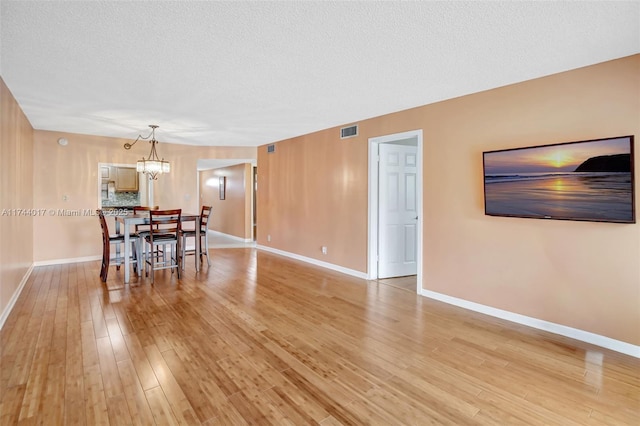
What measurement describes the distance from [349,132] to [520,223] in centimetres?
272

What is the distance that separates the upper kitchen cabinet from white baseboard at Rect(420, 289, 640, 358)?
6.20 metres

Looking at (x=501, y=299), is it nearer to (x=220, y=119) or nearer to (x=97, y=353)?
(x=97, y=353)

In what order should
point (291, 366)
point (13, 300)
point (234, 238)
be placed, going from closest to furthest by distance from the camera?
1. point (291, 366)
2. point (13, 300)
3. point (234, 238)

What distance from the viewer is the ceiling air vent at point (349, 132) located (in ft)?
15.9

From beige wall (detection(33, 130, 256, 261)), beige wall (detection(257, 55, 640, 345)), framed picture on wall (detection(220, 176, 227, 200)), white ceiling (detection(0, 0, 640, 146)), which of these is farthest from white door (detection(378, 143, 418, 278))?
framed picture on wall (detection(220, 176, 227, 200))

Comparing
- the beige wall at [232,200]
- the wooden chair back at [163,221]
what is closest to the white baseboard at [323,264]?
the beige wall at [232,200]

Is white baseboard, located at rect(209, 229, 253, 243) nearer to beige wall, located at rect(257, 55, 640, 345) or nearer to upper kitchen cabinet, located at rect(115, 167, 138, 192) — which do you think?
upper kitchen cabinet, located at rect(115, 167, 138, 192)

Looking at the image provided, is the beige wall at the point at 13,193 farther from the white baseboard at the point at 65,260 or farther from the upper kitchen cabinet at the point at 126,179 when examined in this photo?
the upper kitchen cabinet at the point at 126,179

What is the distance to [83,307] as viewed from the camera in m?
3.47

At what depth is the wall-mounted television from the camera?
250 centimetres

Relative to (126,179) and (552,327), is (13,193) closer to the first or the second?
(126,179)

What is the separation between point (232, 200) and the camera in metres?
9.05

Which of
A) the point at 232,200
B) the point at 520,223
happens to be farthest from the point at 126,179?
the point at 520,223

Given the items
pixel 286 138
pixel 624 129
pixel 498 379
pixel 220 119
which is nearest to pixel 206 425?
pixel 498 379
